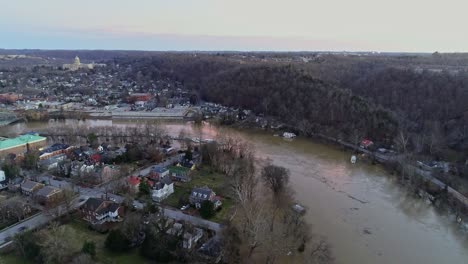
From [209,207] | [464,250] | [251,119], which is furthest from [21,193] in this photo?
[251,119]

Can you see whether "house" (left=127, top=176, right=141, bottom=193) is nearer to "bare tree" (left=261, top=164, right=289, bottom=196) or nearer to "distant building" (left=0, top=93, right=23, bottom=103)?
"bare tree" (left=261, top=164, right=289, bottom=196)

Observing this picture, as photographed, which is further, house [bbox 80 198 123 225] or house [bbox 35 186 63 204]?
house [bbox 35 186 63 204]

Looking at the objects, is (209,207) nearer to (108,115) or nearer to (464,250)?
(464,250)

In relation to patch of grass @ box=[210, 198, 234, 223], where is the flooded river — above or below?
below

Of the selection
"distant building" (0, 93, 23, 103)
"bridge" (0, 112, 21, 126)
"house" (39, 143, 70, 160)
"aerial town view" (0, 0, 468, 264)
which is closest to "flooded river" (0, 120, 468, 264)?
"aerial town view" (0, 0, 468, 264)

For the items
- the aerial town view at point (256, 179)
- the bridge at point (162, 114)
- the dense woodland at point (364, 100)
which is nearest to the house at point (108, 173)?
the aerial town view at point (256, 179)

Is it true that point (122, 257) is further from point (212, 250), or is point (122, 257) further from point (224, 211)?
point (224, 211)

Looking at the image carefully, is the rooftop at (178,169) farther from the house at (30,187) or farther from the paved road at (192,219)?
Result: the house at (30,187)
